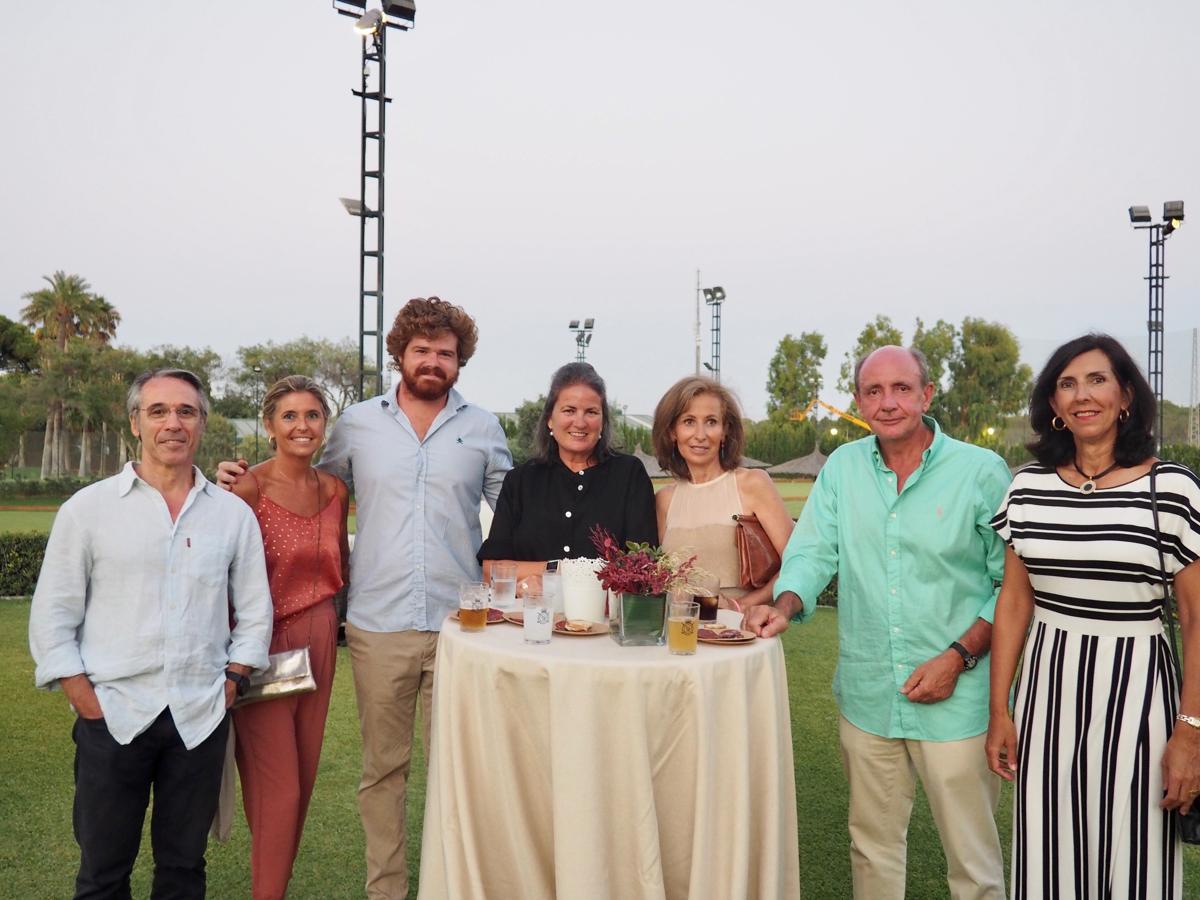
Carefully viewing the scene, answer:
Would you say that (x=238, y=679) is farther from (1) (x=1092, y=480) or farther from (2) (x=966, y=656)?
(1) (x=1092, y=480)

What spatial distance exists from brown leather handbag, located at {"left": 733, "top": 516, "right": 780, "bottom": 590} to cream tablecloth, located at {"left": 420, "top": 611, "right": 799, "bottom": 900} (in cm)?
61

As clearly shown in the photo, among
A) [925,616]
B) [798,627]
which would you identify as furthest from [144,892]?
[798,627]

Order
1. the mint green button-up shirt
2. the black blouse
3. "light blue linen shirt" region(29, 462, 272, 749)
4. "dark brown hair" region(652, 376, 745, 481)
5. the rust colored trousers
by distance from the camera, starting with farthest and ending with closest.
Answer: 1. "dark brown hair" region(652, 376, 745, 481)
2. the black blouse
3. the rust colored trousers
4. the mint green button-up shirt
5. "light blue linen shirt" region(29, 462, 272, 749)

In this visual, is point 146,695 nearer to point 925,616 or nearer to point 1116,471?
point 925,616

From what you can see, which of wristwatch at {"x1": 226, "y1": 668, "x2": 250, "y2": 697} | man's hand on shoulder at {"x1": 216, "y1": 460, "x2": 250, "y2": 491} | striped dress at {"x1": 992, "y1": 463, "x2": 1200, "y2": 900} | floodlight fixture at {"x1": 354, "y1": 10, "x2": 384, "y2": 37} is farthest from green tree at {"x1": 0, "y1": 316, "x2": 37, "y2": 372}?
striped dress at {"x1": 992, "y1": 463, "x2": 1200, "y2": 900}

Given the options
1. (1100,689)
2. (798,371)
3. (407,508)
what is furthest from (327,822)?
(798,371)

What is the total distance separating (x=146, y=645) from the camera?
2.49m

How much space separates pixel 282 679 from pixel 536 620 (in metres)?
1.02

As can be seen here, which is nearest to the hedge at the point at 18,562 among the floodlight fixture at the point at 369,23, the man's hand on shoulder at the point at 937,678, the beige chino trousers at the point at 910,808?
the floodlight fixture at the point at 369,23

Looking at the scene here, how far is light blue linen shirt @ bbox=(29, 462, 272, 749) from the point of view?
96.3 inches

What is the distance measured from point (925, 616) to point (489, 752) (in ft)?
4.77

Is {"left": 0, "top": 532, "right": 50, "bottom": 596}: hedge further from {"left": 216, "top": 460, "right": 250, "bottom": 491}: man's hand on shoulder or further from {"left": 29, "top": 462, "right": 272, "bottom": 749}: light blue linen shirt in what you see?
{"left": 29, "top": 462, "right": 272, "bottom": 749}: light blue linen shirt

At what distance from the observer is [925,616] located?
277 cm

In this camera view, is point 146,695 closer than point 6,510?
Yes
